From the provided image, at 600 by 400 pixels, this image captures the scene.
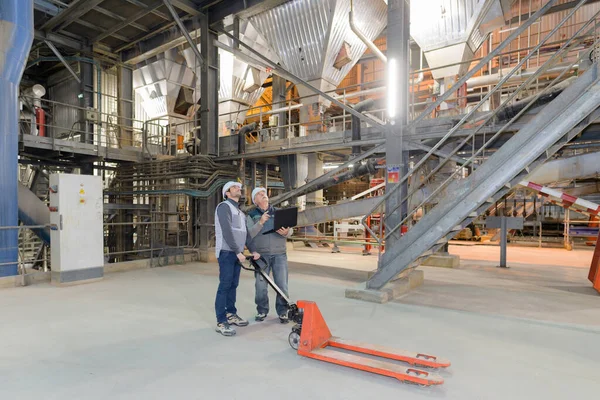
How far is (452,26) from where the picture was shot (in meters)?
7.16

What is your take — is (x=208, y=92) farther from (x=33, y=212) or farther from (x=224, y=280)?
(x=224, y=280)

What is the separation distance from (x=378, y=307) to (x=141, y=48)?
12.9 metres

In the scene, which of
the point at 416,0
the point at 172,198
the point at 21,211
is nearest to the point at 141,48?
the point at 172,198

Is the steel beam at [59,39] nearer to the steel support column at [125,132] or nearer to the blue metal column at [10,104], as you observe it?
the steel support column at [125,132]

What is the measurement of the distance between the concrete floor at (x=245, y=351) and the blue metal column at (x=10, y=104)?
1335mm

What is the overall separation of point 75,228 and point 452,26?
8.27 metres

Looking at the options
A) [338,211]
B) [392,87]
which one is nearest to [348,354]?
[338,211]

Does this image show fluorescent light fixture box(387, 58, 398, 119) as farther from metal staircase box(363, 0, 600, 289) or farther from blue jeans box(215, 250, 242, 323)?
blue jeans box(215, 250, 242, 323)

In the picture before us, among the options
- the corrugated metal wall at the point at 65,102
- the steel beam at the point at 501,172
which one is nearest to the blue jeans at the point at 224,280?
the steel beam at the point at 501,172

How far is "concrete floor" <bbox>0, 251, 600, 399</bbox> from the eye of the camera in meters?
2.88

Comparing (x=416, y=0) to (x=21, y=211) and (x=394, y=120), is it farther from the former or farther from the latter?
(x=21, y=211)

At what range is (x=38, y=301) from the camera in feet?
17.9

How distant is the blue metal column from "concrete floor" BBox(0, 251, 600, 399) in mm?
1335

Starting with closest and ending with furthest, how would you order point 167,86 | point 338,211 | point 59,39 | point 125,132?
point 338,211 → point 59,39 → point 167,86 → point 125,132
